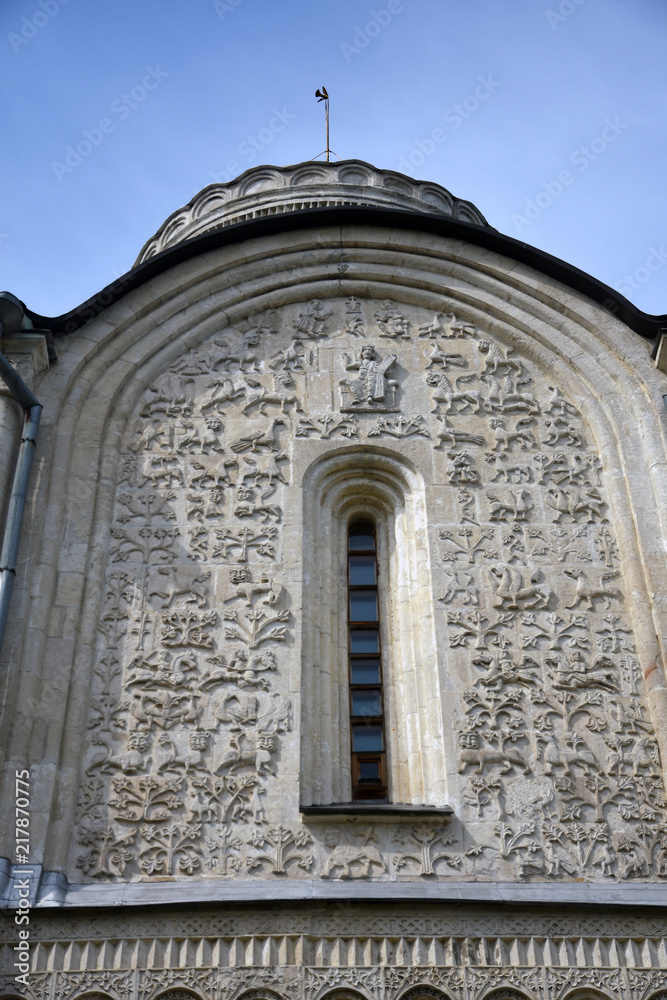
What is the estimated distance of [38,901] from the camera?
7.88 metres

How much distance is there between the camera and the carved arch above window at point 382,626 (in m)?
9.01

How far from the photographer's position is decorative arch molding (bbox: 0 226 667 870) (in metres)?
8.95

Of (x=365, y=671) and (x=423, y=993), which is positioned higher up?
(x=365, y=671)

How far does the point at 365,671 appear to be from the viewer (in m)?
9.68

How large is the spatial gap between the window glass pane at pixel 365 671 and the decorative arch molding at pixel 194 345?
6.65ft

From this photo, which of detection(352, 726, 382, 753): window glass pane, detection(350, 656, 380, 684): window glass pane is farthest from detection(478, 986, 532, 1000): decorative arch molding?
detection(350, 656, 380, 684): window glass pane

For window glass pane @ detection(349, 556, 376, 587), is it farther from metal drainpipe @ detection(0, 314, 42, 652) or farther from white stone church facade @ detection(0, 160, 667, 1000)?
metal drainpipe @ detection(0, 314, 42, 652)

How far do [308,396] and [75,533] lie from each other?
8.12ft

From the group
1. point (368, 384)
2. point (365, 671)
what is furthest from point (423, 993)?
point (368, 384)

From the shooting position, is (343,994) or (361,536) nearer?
(343,994)

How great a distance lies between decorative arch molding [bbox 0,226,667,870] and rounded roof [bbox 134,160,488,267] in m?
2.32

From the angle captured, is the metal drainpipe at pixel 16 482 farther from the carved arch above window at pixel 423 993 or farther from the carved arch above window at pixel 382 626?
the carved arch above window at pixel 423 993

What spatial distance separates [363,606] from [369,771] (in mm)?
1452

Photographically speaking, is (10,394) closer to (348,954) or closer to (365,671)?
(365,671)
